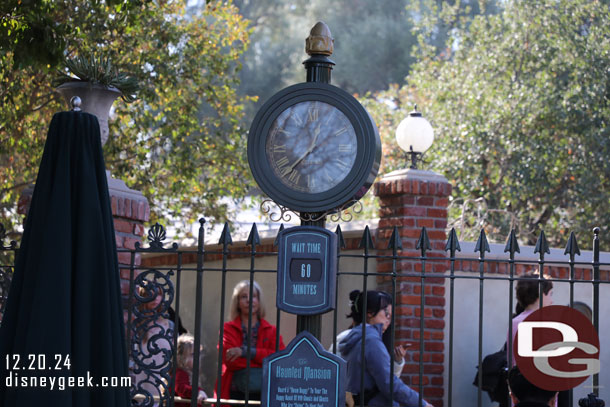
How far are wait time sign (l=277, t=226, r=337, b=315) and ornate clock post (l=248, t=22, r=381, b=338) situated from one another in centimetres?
12

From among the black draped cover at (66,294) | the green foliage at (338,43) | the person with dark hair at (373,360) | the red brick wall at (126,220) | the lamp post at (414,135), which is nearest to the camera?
the black draped cover at (66,294)

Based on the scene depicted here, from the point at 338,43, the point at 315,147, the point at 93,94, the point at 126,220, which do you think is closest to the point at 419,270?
the point at 126,220

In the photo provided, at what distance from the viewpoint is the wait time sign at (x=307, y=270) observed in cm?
447

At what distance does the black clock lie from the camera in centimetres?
447

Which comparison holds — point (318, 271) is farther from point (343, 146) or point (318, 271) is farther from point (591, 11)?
point (591, 11)

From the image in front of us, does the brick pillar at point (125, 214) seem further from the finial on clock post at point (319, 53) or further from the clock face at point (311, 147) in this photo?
the finial on clock post at point (319, 53)

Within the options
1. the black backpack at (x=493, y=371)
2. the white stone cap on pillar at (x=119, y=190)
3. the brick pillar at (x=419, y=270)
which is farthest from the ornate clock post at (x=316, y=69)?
the brick pillar at (x=419, y=270)

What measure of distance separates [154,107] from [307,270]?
7.12 meters

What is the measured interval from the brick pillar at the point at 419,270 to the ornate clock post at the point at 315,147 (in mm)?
2262

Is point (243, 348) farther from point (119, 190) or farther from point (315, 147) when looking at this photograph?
point (315, 147)

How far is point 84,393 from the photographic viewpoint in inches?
146

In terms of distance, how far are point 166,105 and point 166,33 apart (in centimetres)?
113

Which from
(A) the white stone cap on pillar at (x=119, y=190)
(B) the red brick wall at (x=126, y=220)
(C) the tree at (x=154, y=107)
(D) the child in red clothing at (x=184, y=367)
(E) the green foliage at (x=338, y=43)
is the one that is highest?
(E) the green foliage at (x=338, y=43)

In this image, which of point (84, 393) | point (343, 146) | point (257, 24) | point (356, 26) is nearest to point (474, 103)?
point (343, 146)
